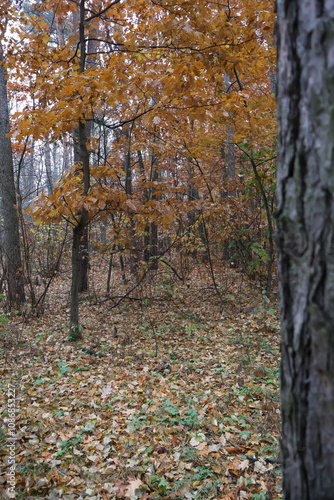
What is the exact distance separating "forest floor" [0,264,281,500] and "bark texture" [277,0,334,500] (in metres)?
1.90

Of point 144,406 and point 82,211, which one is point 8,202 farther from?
point 144,406

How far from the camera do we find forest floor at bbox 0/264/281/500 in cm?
269

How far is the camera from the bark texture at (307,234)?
0.95 metres

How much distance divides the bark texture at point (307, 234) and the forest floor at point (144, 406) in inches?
75.0

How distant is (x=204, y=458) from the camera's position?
293cm

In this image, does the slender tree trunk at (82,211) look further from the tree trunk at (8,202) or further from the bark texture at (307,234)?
the bark texture at (307,234)

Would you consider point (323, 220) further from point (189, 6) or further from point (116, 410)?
point (189, 6)

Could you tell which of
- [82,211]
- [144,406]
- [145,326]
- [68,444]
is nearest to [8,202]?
[82,211]

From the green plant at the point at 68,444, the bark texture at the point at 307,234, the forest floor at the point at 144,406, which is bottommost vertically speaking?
the green plant at the point at 68,444

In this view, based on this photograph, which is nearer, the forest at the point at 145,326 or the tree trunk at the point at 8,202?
the forest at the point at 145,326

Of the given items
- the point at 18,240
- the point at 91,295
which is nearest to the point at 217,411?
the point at 91,295

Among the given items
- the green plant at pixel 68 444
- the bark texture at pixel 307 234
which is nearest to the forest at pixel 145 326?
the green plant at pixel 68 444

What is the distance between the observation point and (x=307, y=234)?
1.00 m

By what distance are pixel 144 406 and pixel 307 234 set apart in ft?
11.2
